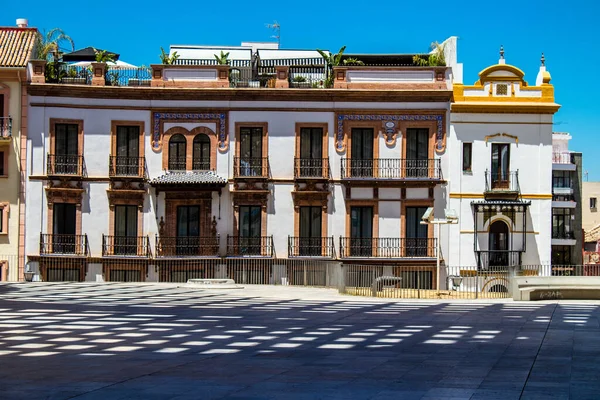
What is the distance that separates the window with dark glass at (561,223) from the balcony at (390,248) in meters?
22.1

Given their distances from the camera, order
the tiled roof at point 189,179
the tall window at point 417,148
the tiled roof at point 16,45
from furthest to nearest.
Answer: the tall window at point 417,148 → the tiled roof at point 16,45 → the tiled roof at point 189,179

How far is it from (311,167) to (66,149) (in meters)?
10.5

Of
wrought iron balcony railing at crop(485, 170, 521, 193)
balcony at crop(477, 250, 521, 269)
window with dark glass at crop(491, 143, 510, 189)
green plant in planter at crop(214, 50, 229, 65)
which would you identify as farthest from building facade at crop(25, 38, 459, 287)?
window with dark glass at crop(491, 143, 510, 189)

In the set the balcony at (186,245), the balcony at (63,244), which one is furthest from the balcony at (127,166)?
the balcony at (63,244)

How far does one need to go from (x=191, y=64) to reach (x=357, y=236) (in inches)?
426

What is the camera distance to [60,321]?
71.0ft

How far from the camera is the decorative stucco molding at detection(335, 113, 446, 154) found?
38.5 metres

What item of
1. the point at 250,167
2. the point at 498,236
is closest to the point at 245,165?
the point at 250,167

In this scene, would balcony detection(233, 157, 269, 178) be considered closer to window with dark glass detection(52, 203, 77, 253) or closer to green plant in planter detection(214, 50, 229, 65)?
green plant in planter detection(214, 50, 229, 65)

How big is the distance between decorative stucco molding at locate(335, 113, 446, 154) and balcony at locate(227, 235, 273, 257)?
5.04 metres

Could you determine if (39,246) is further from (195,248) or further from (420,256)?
(420,256)

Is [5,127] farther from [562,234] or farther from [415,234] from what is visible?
[562,234]

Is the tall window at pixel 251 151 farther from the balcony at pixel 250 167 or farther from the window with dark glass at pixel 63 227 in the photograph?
the window with dark glass at pixel 63 227

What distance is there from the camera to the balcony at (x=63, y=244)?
1491 inches
